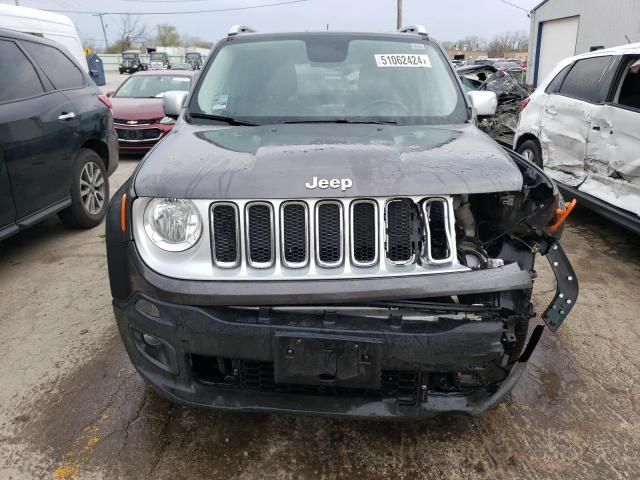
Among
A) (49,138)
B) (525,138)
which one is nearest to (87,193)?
(49,138)

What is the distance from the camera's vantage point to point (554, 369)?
2986mm

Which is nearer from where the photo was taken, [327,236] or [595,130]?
→ [327,236]

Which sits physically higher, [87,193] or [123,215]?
[123,215]

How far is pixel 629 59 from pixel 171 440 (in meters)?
5.05

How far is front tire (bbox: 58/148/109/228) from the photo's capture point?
497cm

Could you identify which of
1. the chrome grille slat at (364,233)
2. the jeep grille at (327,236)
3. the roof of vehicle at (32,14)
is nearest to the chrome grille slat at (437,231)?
the jeep grille at (327,236)

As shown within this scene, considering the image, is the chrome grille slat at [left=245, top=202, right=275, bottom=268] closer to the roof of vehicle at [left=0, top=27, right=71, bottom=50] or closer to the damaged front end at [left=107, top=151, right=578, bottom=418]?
the damaged front end at [left=107, top=151, right=578, bottom=418]

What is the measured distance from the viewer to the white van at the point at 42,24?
8.20 metres

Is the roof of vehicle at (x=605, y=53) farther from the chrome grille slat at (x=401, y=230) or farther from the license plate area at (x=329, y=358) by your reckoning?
the license plate area at (x=329, y=358)

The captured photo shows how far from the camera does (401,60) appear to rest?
3383mm

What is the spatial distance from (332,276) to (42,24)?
9206mm

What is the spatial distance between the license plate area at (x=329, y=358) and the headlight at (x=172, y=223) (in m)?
0.54

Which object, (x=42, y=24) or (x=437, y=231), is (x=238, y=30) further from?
(x=42, y=24)

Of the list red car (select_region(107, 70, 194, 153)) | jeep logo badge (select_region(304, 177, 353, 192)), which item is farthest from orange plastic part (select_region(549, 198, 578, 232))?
red car (select_region(107, 70, 194, 153))
